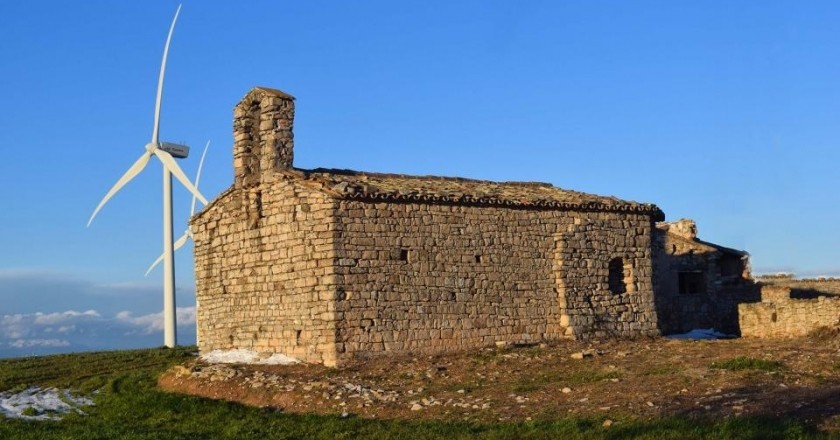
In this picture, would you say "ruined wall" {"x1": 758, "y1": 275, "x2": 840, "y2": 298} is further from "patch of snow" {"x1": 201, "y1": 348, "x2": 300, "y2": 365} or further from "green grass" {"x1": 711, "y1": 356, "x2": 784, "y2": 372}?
"patch of snow" {"x1": 201, "y1": 348, "x2": 300, "y2": 365}

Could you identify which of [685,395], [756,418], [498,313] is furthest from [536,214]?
[756,418]

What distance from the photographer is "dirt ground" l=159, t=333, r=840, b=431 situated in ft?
48.8

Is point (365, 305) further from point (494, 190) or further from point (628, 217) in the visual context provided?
point (628, 217)

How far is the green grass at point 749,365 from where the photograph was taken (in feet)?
57.7

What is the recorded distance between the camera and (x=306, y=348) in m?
20.8

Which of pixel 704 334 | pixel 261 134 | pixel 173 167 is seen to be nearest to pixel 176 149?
pixel 173 167

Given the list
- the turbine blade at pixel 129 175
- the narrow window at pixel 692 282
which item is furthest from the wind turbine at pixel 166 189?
the narrow window at pixel 692 282

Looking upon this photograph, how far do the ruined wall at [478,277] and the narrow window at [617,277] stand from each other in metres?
0.24

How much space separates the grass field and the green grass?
9 centimetres

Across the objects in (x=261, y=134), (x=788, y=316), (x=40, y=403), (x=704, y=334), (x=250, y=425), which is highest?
(x=261, y=134)

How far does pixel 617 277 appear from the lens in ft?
83.1

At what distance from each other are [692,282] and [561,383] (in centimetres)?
1427

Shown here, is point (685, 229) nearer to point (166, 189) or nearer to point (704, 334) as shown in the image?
point (704, 334)

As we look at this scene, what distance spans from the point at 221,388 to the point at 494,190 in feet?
28.4
